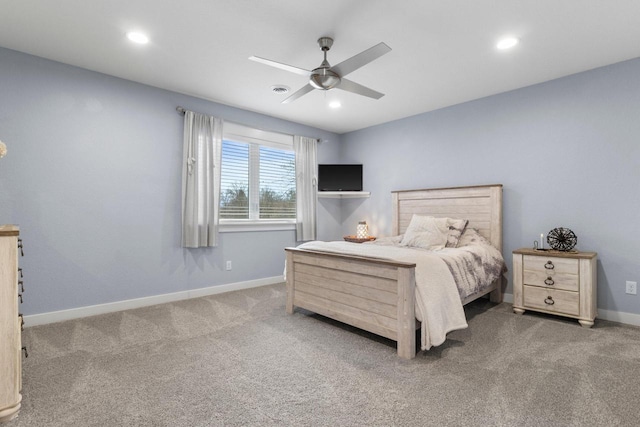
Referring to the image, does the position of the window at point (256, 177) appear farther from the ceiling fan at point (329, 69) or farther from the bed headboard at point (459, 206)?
the ceiling fan at point (329, 69)

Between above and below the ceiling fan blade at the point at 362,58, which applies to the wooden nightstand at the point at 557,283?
below

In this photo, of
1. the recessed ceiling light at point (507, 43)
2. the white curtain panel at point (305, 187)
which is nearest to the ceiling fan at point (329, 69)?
the recessed ceiling light at point (507, 43)

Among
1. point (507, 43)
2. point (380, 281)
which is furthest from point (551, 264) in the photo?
point (507, 43)

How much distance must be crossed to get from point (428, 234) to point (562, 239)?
4.24 feet

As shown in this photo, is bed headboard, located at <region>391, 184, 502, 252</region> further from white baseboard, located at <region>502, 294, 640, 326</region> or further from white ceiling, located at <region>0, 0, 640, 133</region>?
white ceiling, located at <region>0, 0, 640, 133</region>

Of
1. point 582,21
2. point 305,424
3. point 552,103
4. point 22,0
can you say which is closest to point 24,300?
point 22,0

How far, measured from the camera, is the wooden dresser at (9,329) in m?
1.48

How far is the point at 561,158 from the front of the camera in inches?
134

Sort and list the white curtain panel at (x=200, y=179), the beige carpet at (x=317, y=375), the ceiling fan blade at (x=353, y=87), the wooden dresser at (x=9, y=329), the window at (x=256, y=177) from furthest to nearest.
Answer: the window at (x=256, y=177), the white curtain panel at (x=200, y=179), the ceiling fan blade at (x=353, y=87), the beige carpet at (x=317, y=375), the wooden dresser at (x=9, y=329)

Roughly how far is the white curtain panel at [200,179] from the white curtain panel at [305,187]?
1.33 metres

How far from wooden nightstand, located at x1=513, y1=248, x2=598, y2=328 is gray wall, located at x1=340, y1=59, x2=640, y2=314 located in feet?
0.96

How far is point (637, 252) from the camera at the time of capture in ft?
9.75

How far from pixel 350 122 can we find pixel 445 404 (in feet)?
13.8

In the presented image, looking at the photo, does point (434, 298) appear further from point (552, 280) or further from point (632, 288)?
point (632, 288)
